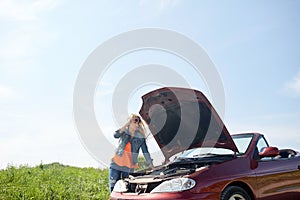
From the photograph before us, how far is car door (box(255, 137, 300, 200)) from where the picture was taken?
5.11m

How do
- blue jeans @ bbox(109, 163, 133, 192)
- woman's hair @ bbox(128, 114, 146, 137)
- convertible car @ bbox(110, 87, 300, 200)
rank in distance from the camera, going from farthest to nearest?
woman's hair @ bbox(128, 114, 146, 137) → blue jeans @ bbox(109, 163, 133, 192) → convertible car @ bbox(110, 87, 300, 200)

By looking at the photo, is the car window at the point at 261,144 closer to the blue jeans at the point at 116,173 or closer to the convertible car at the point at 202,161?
the convertible car at the point at 202,161

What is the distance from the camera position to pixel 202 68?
21.5ft

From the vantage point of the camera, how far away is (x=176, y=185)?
171 inches

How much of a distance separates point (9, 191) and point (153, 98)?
525 cm

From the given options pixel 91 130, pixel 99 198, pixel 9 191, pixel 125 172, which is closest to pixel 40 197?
pixel 9 191

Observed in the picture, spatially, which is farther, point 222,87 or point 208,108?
point 222,87

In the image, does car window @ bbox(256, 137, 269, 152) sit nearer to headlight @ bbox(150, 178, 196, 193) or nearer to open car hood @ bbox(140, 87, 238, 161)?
open car hood @ bbox(140, 87, 238, 161)

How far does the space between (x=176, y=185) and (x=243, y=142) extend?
1910 mm

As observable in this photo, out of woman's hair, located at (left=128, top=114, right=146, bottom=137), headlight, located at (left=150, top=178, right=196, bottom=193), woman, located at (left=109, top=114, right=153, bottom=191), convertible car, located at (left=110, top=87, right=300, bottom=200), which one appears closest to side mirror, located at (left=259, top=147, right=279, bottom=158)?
convertible car, located at (left=110, top=87, right=300, bottom=200)

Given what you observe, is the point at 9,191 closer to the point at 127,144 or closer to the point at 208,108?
the point at 127,144

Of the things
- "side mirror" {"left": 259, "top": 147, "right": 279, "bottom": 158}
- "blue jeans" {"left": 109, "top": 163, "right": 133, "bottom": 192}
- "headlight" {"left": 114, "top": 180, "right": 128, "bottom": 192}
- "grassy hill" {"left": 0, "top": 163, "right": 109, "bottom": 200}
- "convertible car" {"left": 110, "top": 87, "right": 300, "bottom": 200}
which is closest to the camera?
"convertible car" {"left": 110, "top": 87, "right": 300, "bottom": 200}

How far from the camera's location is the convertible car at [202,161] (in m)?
4.44

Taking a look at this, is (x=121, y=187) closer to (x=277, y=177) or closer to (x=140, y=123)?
(x=140, y=123)
